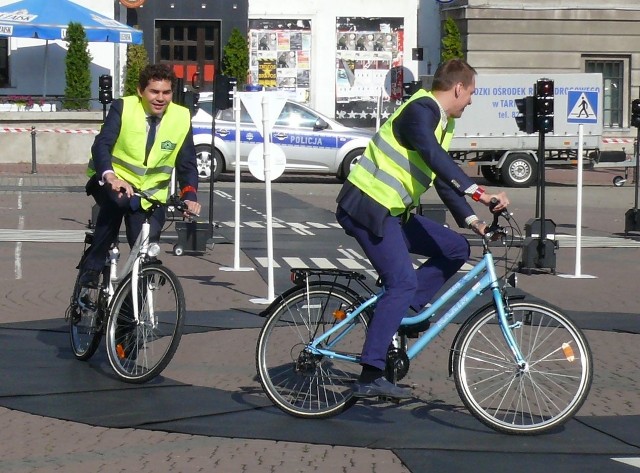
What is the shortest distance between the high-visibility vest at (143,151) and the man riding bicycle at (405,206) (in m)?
1.56

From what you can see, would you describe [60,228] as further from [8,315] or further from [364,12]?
[364,12]

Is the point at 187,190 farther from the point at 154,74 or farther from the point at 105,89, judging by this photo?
the point at 105,89

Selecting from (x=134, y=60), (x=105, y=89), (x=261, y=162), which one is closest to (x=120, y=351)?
(x=261, y=162)

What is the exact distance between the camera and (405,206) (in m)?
7.06

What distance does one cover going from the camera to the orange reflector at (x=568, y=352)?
6797 millimetres

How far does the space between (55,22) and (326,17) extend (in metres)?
8.78

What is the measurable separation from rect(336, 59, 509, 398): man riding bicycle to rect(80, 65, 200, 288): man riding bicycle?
148 cm

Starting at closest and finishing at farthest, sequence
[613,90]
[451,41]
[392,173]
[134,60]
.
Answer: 1. [392,173]
2. [451,41]
3. [134,60]
4. [613,90]

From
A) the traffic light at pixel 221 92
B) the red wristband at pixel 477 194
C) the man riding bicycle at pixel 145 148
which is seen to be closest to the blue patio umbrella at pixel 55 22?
the traffic light at pixel 221 92

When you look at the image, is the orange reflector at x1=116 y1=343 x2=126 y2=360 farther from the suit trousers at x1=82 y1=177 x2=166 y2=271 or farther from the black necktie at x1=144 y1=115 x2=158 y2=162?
the black necktie at x1=144 y1=115 x2=158 y2=162

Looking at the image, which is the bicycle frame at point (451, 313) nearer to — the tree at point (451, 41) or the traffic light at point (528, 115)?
the traffic light at point (528, 115)

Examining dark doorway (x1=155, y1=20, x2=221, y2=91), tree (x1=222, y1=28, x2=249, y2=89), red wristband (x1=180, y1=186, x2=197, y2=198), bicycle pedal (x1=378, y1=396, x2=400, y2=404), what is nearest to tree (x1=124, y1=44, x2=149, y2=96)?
dark doorway (x1=155, y1=20, x2=221, y2=91)

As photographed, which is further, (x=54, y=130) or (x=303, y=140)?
(x=54, y=130)

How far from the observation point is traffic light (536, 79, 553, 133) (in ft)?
49.0
